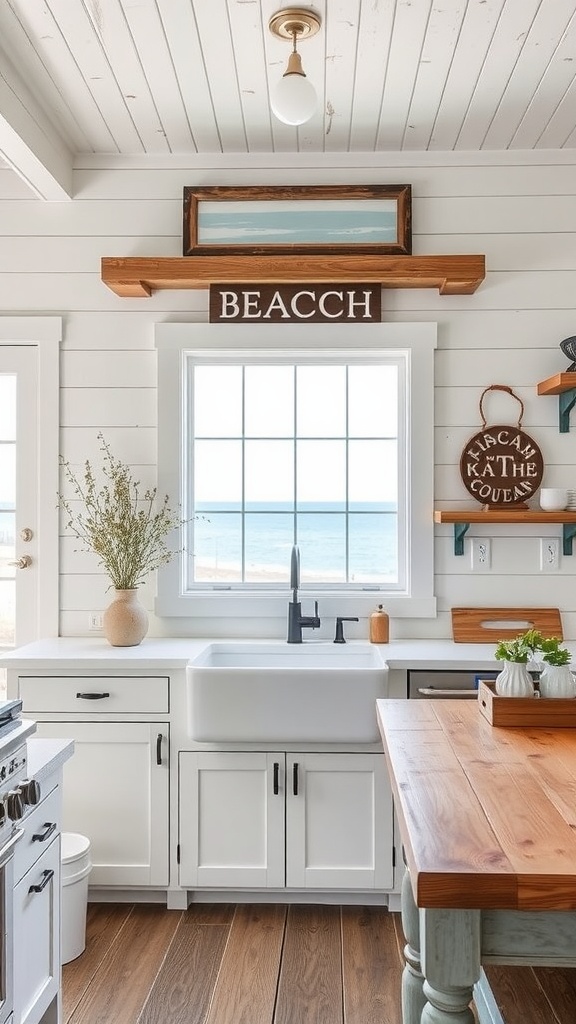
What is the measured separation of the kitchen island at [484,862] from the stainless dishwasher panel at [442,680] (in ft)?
3.71

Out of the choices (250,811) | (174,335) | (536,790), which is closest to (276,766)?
(250,811)

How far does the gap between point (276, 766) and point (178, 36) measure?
2.43 m

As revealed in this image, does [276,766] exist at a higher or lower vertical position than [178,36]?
lower

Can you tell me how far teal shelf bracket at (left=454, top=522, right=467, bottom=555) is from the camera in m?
3.29

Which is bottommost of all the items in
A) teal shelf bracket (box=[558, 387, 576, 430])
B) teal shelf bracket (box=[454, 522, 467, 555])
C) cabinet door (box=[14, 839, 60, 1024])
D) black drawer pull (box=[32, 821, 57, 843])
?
cabinet door (box=[14, 839, 60, 1024])

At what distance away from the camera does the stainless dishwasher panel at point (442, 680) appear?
287 centimetres

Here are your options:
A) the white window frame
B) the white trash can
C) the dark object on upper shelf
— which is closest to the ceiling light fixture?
the white window frame

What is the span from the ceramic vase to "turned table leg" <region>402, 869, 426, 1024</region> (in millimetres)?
1537

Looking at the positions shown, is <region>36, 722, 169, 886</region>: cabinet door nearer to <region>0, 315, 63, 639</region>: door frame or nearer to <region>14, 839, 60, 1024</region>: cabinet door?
<region>0, 315, 63, 639</region>: door frame

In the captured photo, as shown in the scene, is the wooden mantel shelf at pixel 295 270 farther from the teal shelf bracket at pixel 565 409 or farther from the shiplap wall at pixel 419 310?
the teal shelf bracket at pixel 565 409

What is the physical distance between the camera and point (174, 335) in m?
3.34

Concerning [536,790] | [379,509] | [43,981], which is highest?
[379,509]

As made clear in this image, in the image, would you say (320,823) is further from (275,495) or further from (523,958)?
(523,958)

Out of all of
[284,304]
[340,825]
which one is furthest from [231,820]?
[284,304]
